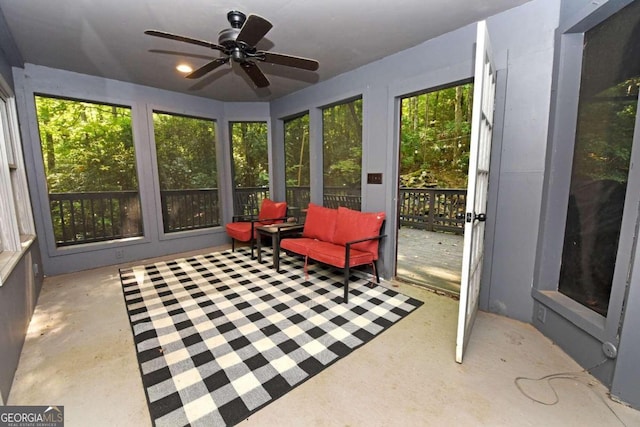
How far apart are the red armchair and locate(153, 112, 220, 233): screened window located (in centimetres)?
70

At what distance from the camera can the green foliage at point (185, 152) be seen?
13.8ft

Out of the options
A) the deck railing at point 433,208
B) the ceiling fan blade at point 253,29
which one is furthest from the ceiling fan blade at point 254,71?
the deck railing at point 433,208

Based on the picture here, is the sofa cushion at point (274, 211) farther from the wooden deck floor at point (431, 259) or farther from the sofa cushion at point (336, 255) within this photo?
the wooden deck floor at point (431, 259)

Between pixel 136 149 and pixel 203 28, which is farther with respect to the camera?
pixel 136 149

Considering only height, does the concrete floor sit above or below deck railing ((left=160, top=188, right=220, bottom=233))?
below

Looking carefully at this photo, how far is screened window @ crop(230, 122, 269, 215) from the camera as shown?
4.78m

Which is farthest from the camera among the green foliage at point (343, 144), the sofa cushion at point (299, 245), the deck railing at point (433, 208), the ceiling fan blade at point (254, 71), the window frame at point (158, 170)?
the deck railing at point (433, 208)

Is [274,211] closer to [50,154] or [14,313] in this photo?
[14,313]

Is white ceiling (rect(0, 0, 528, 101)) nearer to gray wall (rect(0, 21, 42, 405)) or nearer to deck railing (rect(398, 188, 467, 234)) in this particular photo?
gray wall (rect(0, 21, 42, 405))

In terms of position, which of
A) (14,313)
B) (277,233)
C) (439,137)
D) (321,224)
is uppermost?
(439,137)

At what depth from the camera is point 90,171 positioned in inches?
156

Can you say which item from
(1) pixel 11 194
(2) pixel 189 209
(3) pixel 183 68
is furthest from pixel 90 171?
(3) pixel 183 68

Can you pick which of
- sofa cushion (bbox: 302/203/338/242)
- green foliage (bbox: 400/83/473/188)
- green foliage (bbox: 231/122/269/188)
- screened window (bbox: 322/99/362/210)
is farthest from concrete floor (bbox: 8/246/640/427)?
green foliage (bbox: 400/83/473/188)

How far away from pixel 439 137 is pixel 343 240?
5.27m
